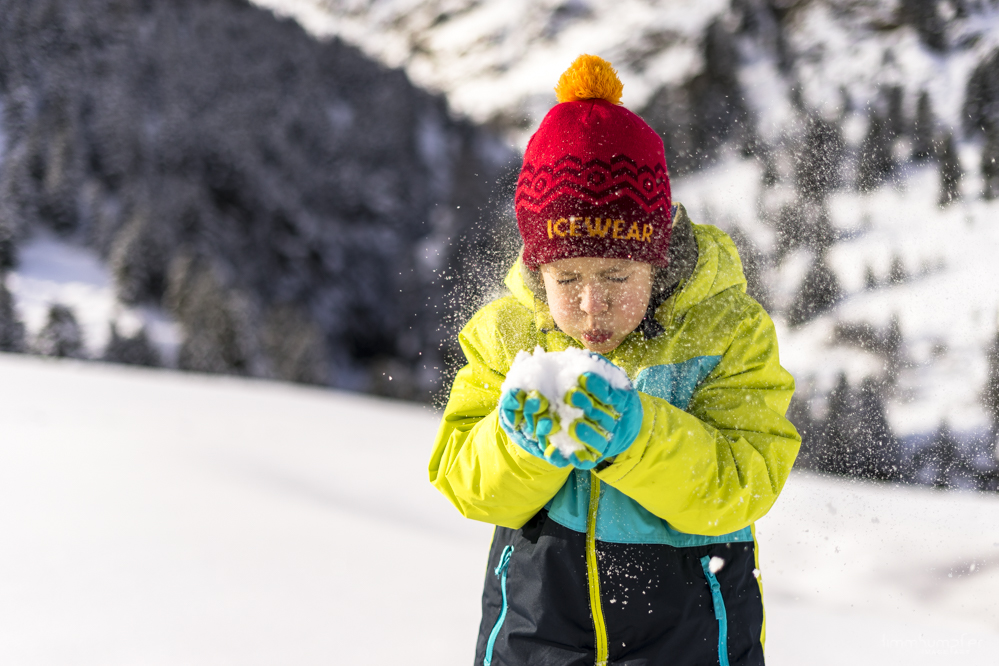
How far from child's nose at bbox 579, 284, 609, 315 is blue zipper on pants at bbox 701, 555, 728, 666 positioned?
0.47m

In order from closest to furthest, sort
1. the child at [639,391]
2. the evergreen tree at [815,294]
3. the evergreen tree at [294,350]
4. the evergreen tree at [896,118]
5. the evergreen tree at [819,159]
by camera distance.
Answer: the child at [639,391], the evergreen tree at [819,159], the evergreen tree at [815,294], the evergreen tree at [896,118], the evergreen tree at [294,350]

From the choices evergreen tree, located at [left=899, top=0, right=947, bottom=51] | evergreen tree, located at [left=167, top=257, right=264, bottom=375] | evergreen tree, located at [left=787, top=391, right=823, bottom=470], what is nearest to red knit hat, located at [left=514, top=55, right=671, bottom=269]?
evergreen tree, located at [left=787, top=391, right=823, bottom=470]

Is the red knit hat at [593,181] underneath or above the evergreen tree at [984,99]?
underneath

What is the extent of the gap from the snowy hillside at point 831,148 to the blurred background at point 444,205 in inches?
1.2

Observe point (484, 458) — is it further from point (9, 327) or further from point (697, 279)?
point (9, 327)

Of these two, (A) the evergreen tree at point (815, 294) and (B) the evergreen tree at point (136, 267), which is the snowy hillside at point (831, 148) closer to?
(A) the evergreen tree at point (815, 294)

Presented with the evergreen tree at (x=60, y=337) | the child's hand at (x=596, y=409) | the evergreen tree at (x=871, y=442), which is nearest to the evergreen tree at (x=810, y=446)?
the evergreen tree at (x=871, y=442)

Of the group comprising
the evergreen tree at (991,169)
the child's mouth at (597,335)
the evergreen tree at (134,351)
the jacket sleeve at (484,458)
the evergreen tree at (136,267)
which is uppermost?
the evergreen tree at (991,169)

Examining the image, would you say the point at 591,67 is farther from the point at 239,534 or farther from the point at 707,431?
the point at 239,534

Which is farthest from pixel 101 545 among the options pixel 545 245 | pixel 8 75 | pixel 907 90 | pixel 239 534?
pixel 907 90

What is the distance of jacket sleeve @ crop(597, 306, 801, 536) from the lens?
993 mm

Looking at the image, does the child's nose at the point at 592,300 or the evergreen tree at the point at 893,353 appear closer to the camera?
the child's nose at the point at 592,300

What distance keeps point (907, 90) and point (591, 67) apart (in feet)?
269

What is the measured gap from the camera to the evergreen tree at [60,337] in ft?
107
